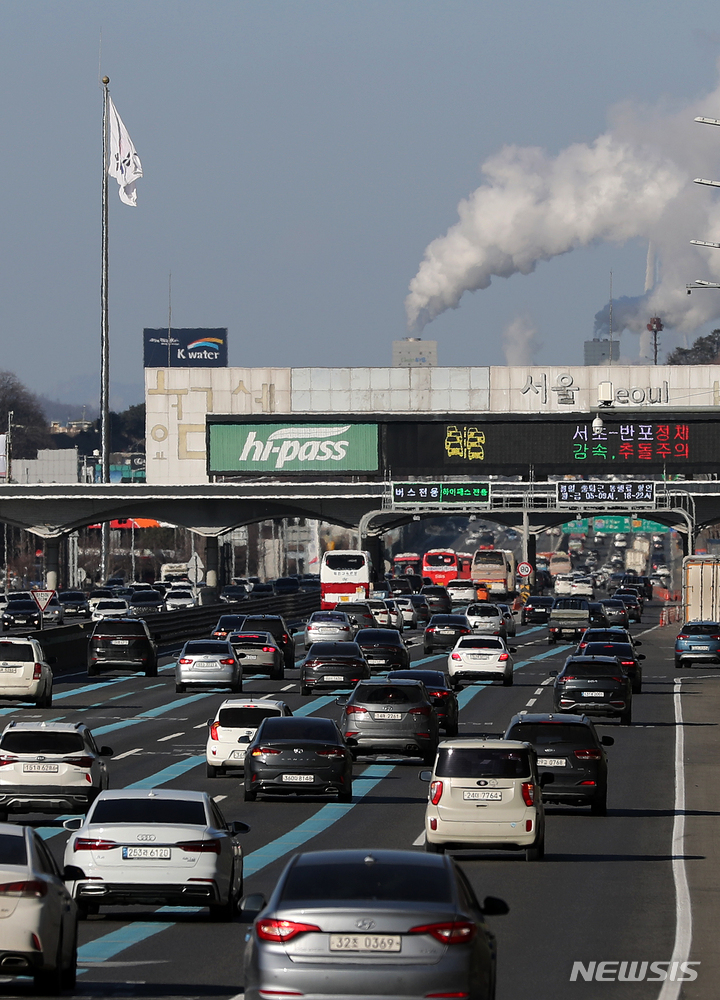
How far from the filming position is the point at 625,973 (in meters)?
14.2

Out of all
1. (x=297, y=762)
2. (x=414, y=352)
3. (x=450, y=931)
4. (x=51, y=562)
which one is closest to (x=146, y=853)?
(x=450, y=931)

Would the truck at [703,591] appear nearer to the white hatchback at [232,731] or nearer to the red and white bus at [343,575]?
the red and white bus at [343,575]

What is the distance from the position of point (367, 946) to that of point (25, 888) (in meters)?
3.32

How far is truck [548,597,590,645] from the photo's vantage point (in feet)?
251

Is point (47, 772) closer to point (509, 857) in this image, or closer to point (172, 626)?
point (509, 857)

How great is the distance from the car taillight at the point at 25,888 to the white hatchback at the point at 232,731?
18.0 meters

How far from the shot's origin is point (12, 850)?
12625mm

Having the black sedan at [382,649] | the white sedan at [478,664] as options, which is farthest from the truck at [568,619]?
the white sedan at [478,664]

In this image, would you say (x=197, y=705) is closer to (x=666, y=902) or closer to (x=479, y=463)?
(x=666, y=902)

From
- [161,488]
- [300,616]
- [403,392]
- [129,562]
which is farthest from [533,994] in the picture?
[129,562]

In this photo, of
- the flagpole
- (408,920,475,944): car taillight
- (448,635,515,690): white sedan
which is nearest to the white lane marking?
(408,920,475,944): car taillight

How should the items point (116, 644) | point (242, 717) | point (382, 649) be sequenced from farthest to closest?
point (116, 644) → point (382, 649) → point (242, 717)

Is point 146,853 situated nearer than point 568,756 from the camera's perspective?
Yes

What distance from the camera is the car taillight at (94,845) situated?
52.4ft
